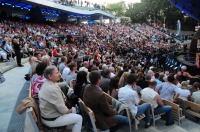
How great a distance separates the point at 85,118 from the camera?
452 cm

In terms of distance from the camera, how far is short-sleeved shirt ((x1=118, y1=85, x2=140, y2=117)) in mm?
4605

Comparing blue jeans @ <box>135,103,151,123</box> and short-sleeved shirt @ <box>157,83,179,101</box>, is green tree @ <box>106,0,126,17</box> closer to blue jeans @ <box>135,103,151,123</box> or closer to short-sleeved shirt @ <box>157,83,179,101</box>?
short-sleeved shirt @ <box>157,83,179,101</box>

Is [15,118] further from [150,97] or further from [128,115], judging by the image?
[150,97]

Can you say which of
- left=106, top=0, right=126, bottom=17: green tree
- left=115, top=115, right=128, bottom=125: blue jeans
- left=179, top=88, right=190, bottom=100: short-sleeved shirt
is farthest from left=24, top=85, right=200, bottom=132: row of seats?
left=106, top=0, right=126, bottom=17: green tree

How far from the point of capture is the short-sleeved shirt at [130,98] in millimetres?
4605

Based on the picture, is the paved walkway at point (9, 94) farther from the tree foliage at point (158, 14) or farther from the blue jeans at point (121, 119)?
the tree foliage at point (158, 14)

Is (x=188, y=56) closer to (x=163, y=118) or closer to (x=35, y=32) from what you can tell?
(x=35, y=32)

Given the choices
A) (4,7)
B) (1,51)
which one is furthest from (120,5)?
(1,51)

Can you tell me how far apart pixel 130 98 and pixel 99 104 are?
83cm

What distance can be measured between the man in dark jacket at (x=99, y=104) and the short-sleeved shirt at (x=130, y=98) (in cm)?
53

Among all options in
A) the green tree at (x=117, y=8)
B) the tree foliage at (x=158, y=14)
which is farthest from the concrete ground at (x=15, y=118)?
the green tree at (x=117, y=8)

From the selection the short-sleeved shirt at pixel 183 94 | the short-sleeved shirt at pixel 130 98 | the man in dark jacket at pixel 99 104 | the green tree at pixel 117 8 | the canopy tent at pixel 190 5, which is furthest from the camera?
the green tree at pixel 117 8

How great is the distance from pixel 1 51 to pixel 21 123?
8359 mm

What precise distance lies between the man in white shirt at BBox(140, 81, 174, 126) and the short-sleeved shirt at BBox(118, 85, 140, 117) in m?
0.51
